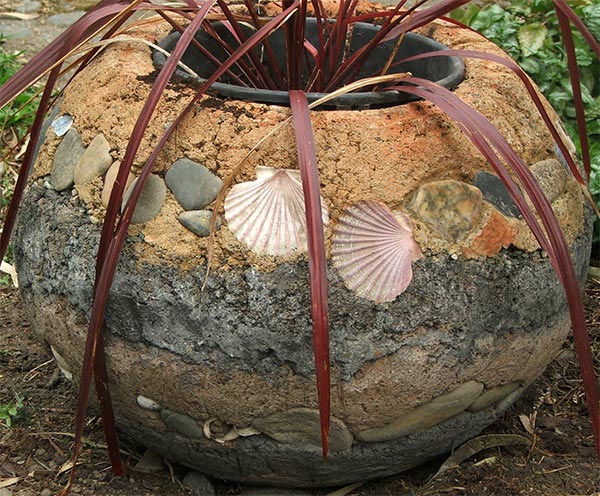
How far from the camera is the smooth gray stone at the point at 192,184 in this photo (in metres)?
1.74

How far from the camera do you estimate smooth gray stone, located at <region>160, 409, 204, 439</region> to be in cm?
186

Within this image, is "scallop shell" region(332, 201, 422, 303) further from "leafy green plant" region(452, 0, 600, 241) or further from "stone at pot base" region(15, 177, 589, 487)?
"leafy green plant" region(452, 0, 600, 241)

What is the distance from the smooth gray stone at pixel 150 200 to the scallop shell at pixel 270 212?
0.13 metres

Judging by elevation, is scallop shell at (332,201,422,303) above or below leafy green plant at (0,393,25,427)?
above

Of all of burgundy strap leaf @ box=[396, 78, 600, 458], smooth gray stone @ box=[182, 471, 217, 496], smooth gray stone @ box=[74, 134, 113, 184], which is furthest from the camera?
smooth gray stone @ box=[182, 471, 217, 496]

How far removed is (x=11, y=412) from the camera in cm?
233

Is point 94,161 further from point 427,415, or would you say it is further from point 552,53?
point 552,53

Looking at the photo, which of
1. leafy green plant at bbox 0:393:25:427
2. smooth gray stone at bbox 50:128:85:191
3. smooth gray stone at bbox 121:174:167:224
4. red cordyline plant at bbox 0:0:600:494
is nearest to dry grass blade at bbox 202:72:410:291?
red cordyline plant at bbox 0:0:600:494

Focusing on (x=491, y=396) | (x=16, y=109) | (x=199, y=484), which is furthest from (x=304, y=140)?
(x=16, y=109)

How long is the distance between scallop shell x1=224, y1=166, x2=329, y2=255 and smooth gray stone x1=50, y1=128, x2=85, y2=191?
36 cm

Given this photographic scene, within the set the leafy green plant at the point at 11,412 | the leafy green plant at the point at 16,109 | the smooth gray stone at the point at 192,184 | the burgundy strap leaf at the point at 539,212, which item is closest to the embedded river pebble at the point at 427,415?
the burgundy strap leaf at the point at 539,212

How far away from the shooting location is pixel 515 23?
338 cm

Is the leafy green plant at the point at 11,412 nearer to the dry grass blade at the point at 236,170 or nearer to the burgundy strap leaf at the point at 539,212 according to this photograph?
the dry grass blade at the point at 236,170

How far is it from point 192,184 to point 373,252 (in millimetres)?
342
